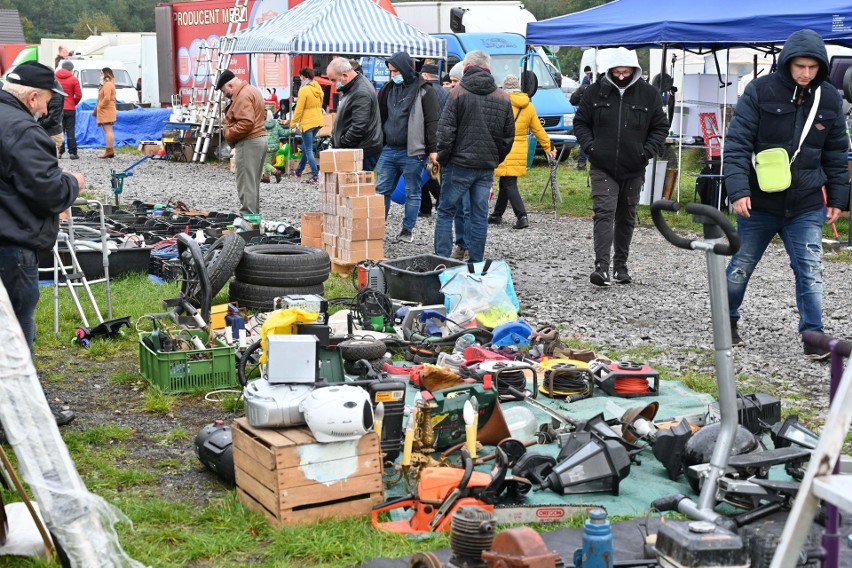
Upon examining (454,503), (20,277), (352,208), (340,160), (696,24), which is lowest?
(454,503)

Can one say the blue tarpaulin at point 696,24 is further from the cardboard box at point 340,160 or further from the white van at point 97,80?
the white van at point 97,80

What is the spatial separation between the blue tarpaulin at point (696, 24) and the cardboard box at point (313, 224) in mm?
4821

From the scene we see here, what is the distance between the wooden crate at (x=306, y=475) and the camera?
4289mm

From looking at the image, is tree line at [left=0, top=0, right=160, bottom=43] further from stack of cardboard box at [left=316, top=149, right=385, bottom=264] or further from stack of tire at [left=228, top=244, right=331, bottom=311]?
stack of tire at [left=228, top=244, right=331, bottom=311]

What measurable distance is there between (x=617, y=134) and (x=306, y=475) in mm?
5708

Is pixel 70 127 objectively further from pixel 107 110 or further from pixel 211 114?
pixel 211 114

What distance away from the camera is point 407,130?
11055mm

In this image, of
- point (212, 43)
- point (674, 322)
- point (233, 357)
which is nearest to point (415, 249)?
point (674, 322)

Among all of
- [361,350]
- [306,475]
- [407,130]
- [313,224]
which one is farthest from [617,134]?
[306,475]

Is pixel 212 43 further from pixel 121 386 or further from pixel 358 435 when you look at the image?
pixel 358 435

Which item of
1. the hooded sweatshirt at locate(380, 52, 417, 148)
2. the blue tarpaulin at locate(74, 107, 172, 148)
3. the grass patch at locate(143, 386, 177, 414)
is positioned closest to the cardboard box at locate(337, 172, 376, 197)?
the hooded sweatshirt at locate(380, 52, 417, 148)

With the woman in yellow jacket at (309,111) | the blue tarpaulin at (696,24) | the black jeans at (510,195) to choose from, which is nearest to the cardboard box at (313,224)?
the black jeans at (510,195)

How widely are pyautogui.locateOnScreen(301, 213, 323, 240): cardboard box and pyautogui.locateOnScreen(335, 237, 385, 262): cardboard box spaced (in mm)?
636

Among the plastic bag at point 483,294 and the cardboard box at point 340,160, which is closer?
the plastic bag at point 483,294
